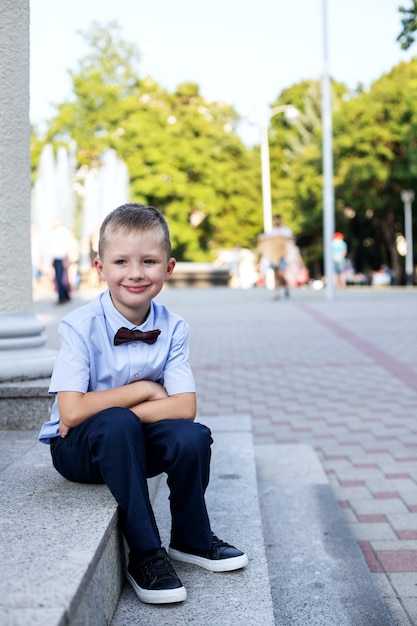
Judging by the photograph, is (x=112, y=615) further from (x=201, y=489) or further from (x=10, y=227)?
(x=10, y=227)

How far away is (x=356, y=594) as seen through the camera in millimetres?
2811

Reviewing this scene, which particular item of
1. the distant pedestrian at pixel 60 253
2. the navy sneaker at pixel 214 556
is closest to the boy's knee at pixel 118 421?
the navy sneaker at pixel 214 556

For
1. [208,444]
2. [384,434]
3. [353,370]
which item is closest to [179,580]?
[208,444]

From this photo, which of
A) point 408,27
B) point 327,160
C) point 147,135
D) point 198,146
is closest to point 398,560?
point 408,27

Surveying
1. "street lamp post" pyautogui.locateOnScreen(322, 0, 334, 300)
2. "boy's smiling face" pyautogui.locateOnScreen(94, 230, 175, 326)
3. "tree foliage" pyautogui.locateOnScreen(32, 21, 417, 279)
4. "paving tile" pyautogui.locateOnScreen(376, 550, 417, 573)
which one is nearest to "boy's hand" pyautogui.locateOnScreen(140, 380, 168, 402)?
"boy's smiling face" pyautogui.locateOnScreen(94, 230, 175, 326)

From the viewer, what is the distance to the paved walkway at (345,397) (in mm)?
3600

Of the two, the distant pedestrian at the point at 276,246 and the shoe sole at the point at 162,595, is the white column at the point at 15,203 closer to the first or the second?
the shoe sole at the point at 162,595

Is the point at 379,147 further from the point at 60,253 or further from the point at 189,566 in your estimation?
the point at 189,566

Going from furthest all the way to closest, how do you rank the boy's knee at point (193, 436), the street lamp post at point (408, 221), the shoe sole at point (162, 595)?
the street lamp post at point (408, 221) → the boy's knee at point (193, 436) → the shoe sole at point (162, 595)

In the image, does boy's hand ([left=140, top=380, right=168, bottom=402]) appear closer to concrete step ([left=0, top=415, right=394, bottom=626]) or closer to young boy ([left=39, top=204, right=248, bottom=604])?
young boy ([left=39, top=204, right=248, bottom=604])

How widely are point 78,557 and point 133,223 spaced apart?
108cm

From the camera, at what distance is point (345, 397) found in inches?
A: 264

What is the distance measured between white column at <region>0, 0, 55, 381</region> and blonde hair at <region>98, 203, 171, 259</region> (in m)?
1.22

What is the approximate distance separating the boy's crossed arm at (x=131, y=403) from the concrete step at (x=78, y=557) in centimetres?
25
